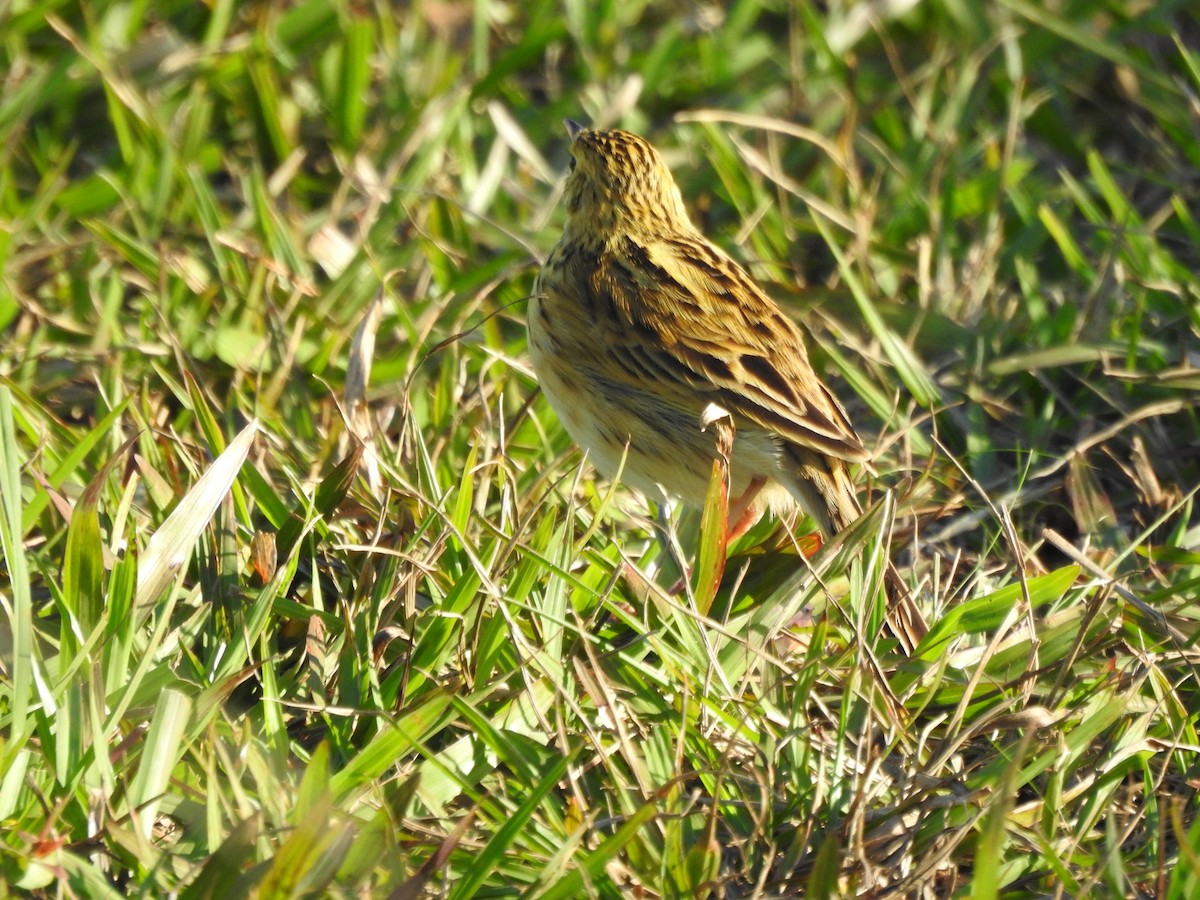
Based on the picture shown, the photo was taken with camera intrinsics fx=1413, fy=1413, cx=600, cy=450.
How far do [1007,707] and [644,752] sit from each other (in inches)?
33.5

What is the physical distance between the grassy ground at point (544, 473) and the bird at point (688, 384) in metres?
0.17

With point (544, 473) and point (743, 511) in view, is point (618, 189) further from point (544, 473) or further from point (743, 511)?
point (743, 511)

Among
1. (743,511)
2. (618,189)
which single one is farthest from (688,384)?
(618,189)

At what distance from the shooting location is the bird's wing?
370cm

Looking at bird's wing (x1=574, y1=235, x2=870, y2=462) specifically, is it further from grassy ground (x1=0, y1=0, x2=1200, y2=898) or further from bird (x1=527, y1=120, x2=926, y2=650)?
grassy ground (x1=0, y1=0, x2=1200, y2=898)

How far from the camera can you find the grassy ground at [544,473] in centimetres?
295

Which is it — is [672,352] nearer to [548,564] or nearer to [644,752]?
[548,564]

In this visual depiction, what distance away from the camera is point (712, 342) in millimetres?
3846

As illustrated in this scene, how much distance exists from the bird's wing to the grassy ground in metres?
0.34

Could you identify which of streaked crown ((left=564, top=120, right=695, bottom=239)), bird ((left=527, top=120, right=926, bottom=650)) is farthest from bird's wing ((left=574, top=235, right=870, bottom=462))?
streaked crown ((left=564, top=120, right=695, bottom=239))

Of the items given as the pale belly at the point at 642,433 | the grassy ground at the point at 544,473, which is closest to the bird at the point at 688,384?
the pale belly at the point at 642,433

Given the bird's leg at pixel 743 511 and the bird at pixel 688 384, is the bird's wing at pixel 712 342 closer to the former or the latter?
the bird at pixel 688 384

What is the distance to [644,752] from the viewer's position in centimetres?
316

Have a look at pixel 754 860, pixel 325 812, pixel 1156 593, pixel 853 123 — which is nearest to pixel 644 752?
pixel 754 860
